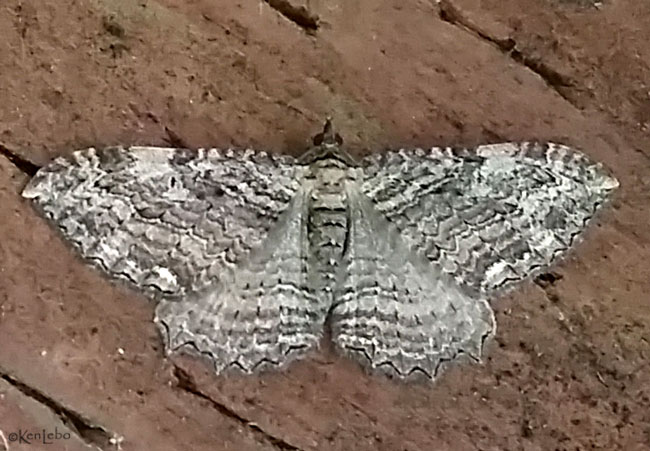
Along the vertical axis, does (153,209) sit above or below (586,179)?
below

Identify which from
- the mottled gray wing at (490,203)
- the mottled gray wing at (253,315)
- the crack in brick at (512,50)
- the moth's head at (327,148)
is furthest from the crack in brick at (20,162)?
the crack in brick at (512,50)

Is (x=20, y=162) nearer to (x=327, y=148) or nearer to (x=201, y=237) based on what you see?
(x=201, y=237)

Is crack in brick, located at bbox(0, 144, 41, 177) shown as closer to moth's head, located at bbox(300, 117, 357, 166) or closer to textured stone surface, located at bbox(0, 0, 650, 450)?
textured stone surface, located at bbox(0, 0, 650, 450)

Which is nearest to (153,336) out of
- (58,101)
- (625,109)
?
(58,101)

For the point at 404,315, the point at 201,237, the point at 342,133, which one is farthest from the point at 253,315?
the point at 342,133

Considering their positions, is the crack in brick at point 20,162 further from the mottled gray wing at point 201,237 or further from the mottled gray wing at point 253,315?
the mottled gray wing at point 253,315

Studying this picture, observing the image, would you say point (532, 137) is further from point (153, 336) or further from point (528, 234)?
point (153, 336)
